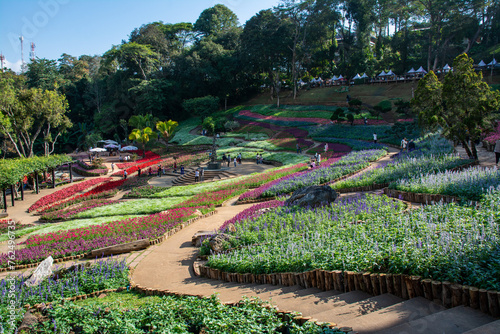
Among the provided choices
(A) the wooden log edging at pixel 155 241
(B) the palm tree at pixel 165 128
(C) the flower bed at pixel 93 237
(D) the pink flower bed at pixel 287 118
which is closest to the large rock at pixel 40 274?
(A) the wooden log edging at pixel 155 241

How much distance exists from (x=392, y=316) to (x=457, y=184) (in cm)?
913

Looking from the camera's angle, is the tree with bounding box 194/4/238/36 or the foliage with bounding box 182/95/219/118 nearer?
the foliage with bounding box 182/95/219/118

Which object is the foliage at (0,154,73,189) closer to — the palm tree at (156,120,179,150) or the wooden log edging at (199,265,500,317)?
the palm tree at (156,120,179,150)

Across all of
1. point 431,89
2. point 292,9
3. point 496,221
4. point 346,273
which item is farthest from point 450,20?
point 346,273

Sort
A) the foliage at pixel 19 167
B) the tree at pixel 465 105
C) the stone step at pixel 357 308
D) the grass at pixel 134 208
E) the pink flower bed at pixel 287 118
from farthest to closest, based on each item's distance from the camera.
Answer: the pink flower bed at pixel 287 118, the foliage at pixel 19 167, the grass at pixel 134 208, the tree at pixel 465 105, the stone step at pixel 357 308

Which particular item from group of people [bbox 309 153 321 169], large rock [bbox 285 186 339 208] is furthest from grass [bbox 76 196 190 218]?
large rock [bbox 285 186 339 208]

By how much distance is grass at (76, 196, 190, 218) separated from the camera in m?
21.7

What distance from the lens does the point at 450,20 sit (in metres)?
Result: 49.0

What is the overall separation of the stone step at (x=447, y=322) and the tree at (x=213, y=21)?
81.7 meters

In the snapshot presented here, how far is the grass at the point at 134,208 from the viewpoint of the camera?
21.7 m

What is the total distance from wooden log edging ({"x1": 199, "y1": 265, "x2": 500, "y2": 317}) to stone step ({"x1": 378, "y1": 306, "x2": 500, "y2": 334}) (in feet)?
0.65

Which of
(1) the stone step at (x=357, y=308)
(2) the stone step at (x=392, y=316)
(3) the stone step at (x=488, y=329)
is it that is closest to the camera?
(3) the stone step at (x=488, y=329)

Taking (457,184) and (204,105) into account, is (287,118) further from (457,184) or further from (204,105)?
(457,184)

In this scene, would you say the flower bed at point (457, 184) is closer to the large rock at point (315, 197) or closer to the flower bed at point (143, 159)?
the large rock at point (315, 197)
